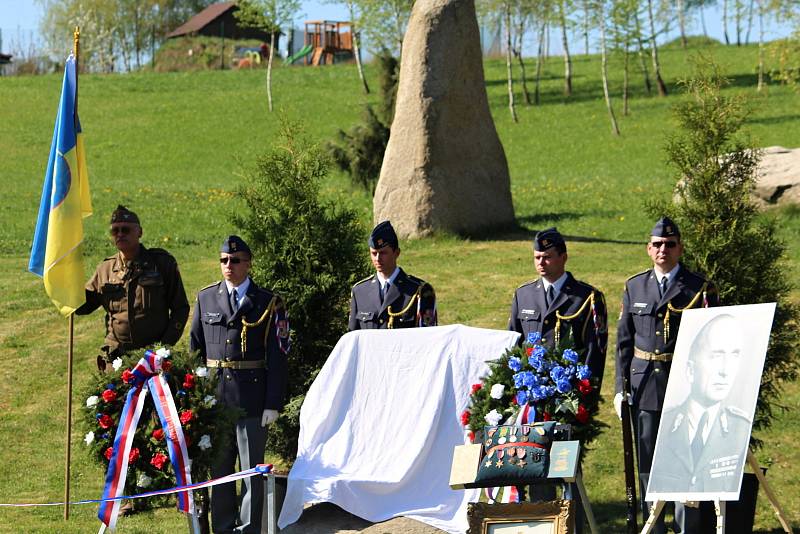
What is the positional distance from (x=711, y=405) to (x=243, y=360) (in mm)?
3325

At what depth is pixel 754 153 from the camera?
30.4ft

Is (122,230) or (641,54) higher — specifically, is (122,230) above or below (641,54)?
below

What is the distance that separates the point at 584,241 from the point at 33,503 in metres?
10.1

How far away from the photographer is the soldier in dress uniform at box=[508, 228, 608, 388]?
7.93m

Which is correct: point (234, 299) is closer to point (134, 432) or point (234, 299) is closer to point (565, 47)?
point (134, 432)

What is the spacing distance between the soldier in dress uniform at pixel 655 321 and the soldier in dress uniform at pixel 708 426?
3.80ft

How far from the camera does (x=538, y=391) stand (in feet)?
23.5

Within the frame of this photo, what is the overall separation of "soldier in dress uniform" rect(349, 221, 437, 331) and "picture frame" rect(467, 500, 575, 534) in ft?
7.91

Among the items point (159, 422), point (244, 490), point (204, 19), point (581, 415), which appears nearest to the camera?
point (581, 415)

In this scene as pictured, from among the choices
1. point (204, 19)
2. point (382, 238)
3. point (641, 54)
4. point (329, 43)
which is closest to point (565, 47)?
point (641, 54)

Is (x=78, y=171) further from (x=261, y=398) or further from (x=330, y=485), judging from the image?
(x=330, y=485)

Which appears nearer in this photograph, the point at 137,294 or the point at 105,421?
the point at 105,421

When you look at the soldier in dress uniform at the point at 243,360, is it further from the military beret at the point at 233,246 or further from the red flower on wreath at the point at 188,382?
the red flower on wreath at the point at 188,382

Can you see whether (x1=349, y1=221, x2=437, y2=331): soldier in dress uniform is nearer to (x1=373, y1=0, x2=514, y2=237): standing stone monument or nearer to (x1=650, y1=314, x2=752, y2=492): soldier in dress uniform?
(x1=650, y1=314, x2=752, y2=492): soldier in dress uniform
